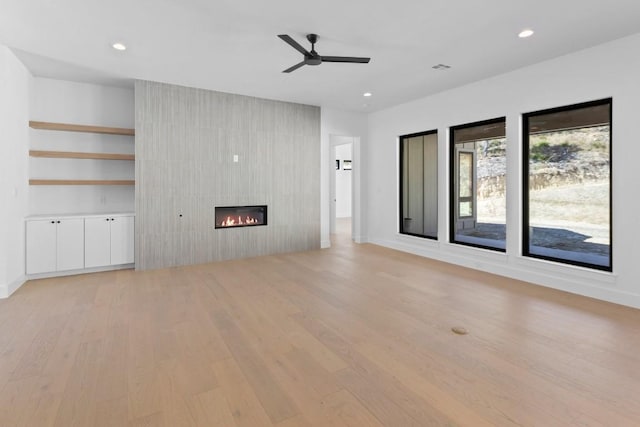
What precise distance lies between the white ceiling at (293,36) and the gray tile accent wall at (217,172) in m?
0.63

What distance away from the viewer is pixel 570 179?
171 inches

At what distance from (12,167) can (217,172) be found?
2.61 m

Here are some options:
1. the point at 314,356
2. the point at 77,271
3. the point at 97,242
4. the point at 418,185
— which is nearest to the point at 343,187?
the point at 418,185

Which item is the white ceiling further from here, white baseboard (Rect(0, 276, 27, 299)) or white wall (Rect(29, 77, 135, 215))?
white baseboard (Rect(0, 276, 27, 299))

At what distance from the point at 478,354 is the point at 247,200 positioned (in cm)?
454

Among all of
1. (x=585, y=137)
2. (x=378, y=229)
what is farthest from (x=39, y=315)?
(x=585, y=137)

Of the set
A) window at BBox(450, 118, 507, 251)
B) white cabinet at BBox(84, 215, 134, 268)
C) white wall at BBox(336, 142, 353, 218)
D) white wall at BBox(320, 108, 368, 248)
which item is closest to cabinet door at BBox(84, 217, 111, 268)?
white cabinet at BBox(84, 215, 134, 268)

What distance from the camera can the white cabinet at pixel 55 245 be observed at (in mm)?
4508

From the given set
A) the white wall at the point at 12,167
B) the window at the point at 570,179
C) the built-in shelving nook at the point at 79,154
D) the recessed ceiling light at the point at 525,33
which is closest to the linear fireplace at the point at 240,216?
the built-in shelving nook at the point at 79,154

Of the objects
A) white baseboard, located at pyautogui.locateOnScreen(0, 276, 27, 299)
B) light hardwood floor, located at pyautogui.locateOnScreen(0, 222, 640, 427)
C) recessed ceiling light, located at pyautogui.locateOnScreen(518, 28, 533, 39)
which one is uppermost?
recessed ceiling light, located at pyautogui.locateOnScreen(518, 28, 533, 39)

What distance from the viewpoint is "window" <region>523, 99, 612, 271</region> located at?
4.03 metres

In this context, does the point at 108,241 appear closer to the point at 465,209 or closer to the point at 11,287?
the point at 11,287

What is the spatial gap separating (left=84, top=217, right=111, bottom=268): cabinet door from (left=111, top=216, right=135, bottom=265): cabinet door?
0.06 meters

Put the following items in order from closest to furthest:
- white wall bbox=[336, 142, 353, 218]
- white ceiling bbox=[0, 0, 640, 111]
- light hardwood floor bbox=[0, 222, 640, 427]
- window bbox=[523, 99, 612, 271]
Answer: light hardwood floor bbox=[0, 222, 640, 427]
white ceiling bbox=[0, 0, 640, 111]
window bbox=[523, 99, 612, 271]
white wall bbox=[336, 142, 353, 218]
